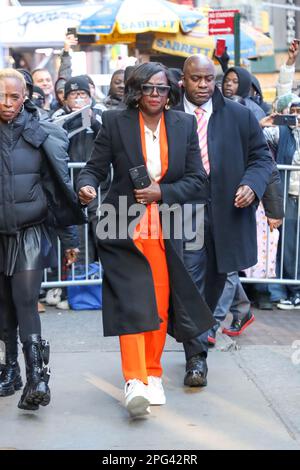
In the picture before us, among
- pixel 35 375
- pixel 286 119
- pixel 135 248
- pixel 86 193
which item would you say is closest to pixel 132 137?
pixel 86 193

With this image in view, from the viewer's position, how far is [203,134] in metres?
6.09

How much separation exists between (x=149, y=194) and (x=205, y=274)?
3.47 feet

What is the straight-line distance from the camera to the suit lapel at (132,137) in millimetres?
5383

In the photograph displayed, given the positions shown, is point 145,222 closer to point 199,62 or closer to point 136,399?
point 136,399

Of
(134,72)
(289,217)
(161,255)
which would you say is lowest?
(289,217)

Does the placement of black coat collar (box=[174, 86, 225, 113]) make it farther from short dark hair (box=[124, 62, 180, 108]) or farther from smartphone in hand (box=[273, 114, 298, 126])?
smartphone in hand (box=[273, 114, 298, 126])

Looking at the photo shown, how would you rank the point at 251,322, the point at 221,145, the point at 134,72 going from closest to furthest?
the point at 134,72
the point at 221,145
the point at 251,322

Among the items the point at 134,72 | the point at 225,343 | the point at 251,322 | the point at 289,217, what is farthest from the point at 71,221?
the point at 289,217

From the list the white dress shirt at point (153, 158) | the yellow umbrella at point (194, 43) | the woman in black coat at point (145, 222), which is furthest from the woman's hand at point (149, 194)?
the yellow umbrella at point (194, 43)

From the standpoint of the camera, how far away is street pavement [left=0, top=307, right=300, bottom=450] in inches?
194

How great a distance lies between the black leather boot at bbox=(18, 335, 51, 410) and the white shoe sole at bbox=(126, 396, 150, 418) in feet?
1.51

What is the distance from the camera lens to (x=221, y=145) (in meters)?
6.07

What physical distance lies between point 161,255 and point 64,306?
297 cm

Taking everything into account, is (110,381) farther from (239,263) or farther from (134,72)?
(134,72)
